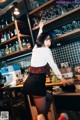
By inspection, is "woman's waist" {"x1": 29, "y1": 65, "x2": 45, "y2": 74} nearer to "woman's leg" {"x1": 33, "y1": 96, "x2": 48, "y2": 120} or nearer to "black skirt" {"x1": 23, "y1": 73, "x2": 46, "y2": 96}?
"black skirt" {"x1": 23, "y1": 73, "x2": 46, "y2": 96}

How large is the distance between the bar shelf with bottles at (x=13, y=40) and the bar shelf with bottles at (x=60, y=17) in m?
0.39

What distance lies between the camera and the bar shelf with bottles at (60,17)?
2.88 metres

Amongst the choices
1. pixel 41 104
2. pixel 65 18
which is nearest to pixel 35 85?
pixel 41 104

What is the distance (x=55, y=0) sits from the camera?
303 centimetres

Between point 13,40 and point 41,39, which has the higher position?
point 13,40

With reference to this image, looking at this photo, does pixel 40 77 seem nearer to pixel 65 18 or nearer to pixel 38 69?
pixel 38 69

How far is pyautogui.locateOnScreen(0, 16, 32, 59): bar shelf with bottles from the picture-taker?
3535mm

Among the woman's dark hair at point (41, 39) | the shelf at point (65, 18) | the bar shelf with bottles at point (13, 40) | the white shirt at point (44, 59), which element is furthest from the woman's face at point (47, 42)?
the bar shelf with bottles at point (13, 40)

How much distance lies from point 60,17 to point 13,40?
49.9 inches

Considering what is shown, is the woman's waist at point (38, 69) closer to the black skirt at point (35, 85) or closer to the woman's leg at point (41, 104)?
the black skirt at point (35, 85)

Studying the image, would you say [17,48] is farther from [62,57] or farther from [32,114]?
[32,114]

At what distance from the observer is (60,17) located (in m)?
2.95

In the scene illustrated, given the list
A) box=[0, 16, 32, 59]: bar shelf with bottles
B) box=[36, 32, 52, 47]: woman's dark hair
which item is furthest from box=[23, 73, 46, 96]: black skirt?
box=[0, 16, 32, 59]: bar shelf with bottles

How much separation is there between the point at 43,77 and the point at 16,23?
5.39 ft
